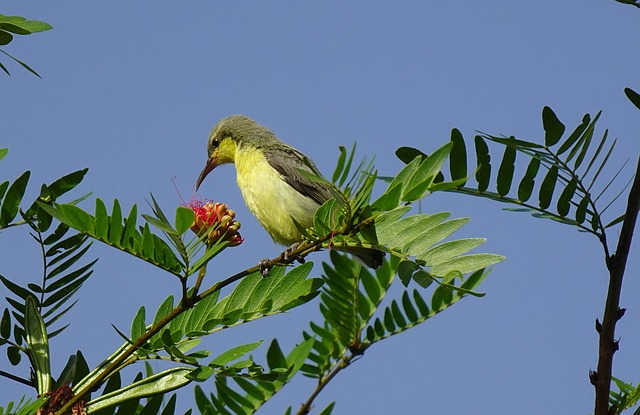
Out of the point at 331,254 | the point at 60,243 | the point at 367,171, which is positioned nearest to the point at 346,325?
the point at 331,254

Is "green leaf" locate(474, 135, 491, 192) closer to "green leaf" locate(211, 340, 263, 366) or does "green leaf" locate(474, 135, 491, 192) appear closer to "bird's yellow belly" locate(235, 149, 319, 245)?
"green leaf" locate(211, 340, 263, 366)

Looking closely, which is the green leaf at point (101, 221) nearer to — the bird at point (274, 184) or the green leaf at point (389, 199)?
the green leaf at point (389, 199)

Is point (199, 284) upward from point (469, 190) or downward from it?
downward

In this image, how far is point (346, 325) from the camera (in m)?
2.38

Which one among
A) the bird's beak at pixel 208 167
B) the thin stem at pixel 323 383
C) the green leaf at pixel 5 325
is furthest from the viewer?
the bird's beak at pixel 208 167

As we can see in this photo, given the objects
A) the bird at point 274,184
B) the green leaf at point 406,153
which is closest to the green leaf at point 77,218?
the green leaf at point 406,153

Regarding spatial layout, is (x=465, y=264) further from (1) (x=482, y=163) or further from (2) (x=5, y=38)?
(2) (x=5, y=38)

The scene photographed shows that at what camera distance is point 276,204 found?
5207 mm

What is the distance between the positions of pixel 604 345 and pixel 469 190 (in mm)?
747

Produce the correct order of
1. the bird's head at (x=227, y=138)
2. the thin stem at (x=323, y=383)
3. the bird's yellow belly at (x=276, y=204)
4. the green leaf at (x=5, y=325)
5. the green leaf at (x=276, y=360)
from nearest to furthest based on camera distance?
the thin stem at (x=323, y=383) < the green leaf at (x=276, y=360) < the green leaf at (x=5, y=325) < the bird's yellow belly at (x=276, y=204) < the bird's head at (x=227, y=138)

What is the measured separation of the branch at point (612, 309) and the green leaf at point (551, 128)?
0.63 metres

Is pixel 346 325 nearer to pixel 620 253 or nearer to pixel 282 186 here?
pixel 620 253

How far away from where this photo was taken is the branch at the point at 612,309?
5.06 ft

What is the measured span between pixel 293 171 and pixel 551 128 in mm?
3191
